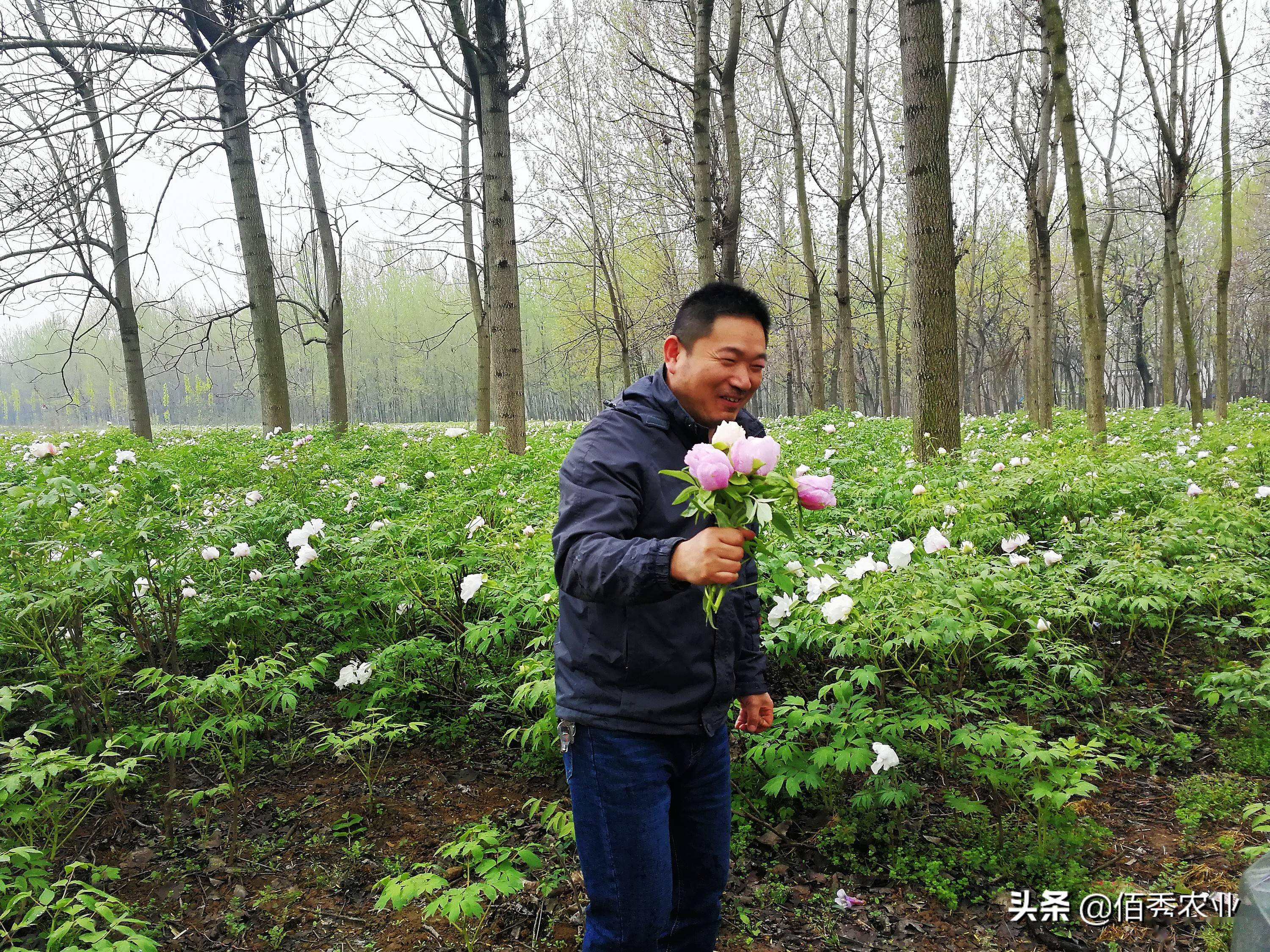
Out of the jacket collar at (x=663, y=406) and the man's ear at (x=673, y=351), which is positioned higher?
the man's ear at (x=673, y=351)

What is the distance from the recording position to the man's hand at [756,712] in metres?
2.14

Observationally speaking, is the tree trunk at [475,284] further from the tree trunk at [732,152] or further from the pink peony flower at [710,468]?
the pink peony flower at [710,468]

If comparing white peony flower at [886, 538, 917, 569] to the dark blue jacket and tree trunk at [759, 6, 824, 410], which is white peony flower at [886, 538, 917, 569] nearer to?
the dark blue jacket

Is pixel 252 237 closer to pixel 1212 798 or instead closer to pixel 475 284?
pixel 475 284

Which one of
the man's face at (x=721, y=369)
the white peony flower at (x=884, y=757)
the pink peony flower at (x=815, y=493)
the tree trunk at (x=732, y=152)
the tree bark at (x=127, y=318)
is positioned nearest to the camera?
the pink peony flower at (x=815, y=493)

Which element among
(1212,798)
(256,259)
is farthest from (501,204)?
(1212,798)

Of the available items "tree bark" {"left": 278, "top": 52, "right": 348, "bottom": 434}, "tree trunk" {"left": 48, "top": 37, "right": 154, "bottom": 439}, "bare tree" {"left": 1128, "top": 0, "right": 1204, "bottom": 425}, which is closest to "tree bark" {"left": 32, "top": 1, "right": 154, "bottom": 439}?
"tree trunk" {"left": 48, "top": 37, "right": 154, "bottom": 439}

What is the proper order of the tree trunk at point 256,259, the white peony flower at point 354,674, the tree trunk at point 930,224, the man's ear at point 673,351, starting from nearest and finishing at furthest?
the man's ear at point 673,351, the white peony flower at point 354,674, the tree trunk at point 930,224, the tree trunk at point 256,259

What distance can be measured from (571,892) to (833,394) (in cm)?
2726

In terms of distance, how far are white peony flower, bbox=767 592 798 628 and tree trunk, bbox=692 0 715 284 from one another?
539 centimetres

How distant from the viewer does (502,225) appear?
775cm

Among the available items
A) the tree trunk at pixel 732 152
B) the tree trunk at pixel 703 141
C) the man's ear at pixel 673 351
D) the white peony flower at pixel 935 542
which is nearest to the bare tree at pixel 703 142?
the tree trunk at pixel 703 141

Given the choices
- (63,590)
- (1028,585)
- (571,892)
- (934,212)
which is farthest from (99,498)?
(934,212)

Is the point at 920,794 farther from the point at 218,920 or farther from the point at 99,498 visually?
the point at 99,498
